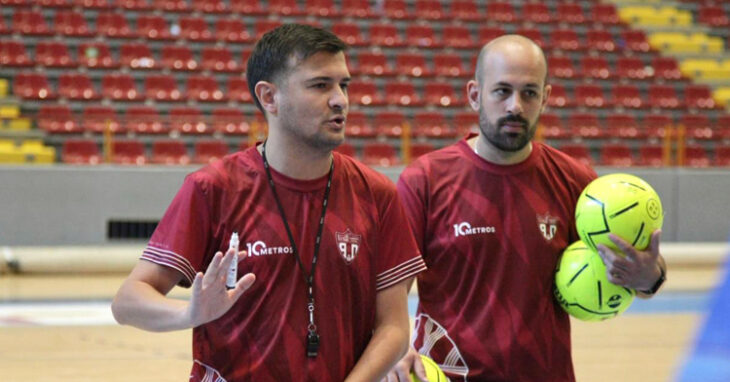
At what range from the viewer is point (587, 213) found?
9.90ft

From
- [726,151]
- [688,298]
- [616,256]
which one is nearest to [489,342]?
[616,256]

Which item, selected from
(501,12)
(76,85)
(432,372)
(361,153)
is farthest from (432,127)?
(432,372)

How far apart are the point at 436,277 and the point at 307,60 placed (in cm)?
107

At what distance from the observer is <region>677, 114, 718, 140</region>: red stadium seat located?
1408 centimetres

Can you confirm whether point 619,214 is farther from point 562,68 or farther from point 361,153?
point 562,68

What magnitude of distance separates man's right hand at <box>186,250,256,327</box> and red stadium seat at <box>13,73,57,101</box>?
1220 centimetres

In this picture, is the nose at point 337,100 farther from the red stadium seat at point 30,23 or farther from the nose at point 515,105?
the red stadium seat at point 30,23

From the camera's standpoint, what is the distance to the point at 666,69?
55.2ft

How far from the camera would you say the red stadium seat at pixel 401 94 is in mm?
14781

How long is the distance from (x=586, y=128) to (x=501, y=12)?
3841 mm

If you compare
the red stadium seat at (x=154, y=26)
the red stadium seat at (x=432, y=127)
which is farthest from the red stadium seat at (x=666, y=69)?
the red stadium seat at (x=154, y=26)

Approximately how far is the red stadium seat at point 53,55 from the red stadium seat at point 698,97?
1007 centimetres

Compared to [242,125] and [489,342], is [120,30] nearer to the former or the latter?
[242,125]

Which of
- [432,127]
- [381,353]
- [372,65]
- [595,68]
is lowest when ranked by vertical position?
[432,127]
